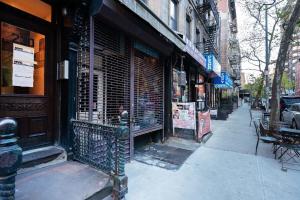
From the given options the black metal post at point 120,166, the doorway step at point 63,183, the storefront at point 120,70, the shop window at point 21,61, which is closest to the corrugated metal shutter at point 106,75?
the storefront at point 120,70

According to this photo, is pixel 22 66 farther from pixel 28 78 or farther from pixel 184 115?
pixel 184 115

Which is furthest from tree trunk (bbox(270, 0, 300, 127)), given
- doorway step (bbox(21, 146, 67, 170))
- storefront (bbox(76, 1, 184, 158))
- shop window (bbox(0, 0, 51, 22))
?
shop window (bbox(0, 0, 51, 22))

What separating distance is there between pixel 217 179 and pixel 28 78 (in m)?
4.38

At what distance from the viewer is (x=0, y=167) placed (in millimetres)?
1848

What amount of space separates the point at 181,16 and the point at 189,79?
344cm

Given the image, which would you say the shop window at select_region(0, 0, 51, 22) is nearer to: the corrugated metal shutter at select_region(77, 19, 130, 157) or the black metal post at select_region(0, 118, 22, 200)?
the corrugated metal shutter at select_region(77, 19, 130, 157)

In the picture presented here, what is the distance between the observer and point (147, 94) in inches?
294

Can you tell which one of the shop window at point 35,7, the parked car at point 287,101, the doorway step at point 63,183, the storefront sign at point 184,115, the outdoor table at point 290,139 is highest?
the shop window at point 35,7

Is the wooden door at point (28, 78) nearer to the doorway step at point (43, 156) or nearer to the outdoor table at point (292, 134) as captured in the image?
the doorway step at point (43, 156)

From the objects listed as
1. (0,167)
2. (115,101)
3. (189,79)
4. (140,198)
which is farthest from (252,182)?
(189,79)

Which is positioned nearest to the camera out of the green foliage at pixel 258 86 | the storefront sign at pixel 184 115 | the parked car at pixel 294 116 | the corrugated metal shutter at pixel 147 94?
the corrugated metal shutter at pixel 147 94

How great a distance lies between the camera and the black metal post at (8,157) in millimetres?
1886

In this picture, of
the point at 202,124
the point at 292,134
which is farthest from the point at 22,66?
the point at 292,134

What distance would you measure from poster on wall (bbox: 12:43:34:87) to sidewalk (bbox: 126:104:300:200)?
112 inches
